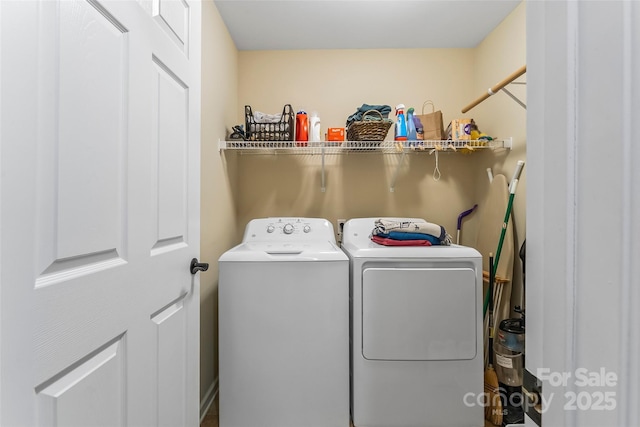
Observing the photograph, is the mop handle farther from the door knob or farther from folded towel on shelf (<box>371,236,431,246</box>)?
the door knob

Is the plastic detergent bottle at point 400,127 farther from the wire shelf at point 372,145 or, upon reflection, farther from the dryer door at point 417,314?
the dryer door at point 417,314

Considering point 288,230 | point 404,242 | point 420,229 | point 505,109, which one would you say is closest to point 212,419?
point 288,230

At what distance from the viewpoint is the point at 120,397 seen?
775 millimetres

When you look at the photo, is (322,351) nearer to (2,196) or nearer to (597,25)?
(2,196)

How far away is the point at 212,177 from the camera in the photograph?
75.3 inches

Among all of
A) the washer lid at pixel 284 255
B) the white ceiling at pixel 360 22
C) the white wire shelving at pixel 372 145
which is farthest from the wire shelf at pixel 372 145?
the white ceiling at pixel 360 22

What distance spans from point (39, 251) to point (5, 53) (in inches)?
12.7

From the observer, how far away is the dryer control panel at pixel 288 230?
213 centimetres

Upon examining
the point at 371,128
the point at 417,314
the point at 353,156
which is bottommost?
the point at 417,314

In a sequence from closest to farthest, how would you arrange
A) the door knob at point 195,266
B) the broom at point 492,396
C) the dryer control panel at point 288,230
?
the door knob at point 195,266
the broom at point 492,396
the dryer control panel at point 288,230

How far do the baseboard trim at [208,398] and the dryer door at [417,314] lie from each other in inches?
39.9

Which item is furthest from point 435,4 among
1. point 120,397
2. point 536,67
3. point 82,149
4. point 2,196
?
point 120,397

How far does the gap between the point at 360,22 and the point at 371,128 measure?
769 millimetres

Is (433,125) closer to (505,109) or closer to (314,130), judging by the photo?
(505,109)
